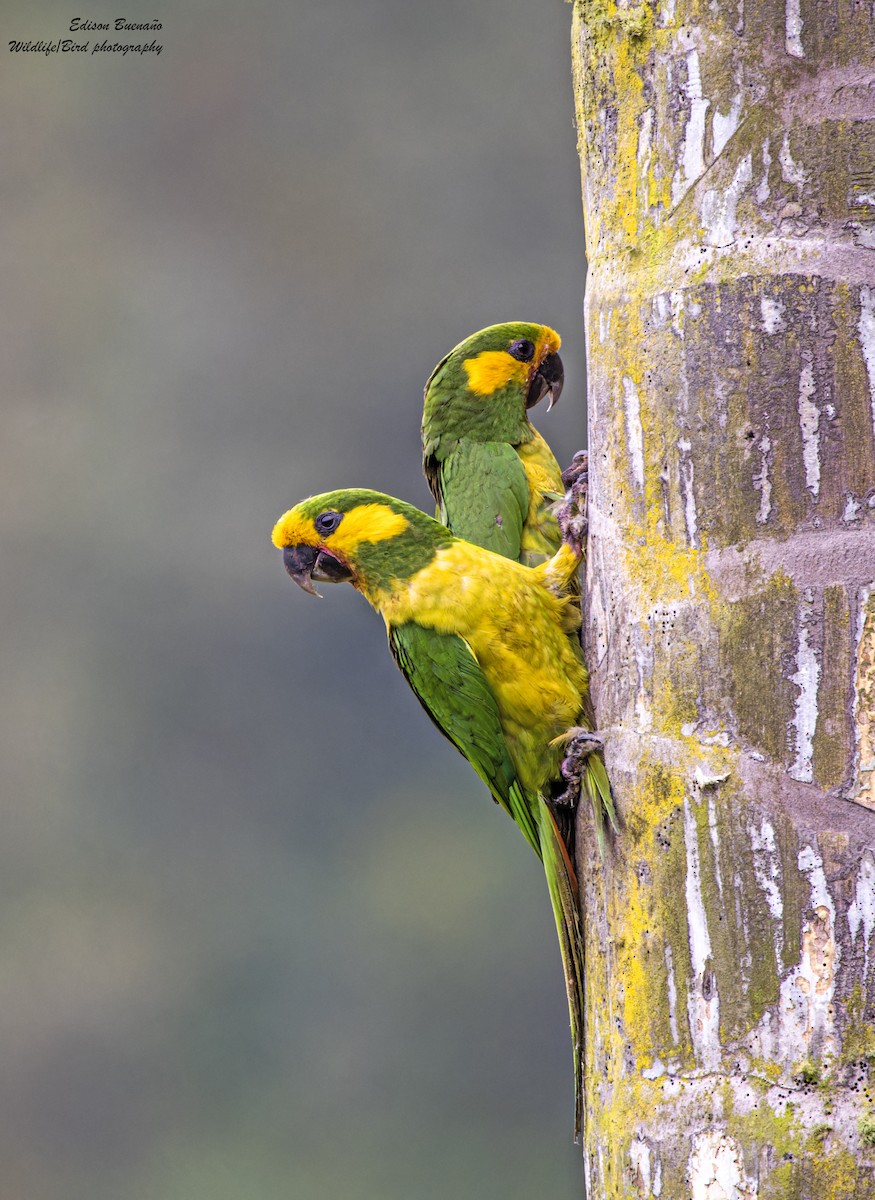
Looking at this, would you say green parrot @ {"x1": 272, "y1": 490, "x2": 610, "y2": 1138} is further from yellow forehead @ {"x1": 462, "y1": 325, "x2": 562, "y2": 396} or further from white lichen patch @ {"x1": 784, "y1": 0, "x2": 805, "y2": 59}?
white lichen patch @ {"x1": 784, "y1": 0, "x2": 805, "y2": 59}

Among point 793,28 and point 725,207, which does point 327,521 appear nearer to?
point 725,207

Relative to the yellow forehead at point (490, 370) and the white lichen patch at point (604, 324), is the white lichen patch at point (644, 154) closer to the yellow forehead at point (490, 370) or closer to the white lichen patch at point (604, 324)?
the white lichen patch at point (604, 324)

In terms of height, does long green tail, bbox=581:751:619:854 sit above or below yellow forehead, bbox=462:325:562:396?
below

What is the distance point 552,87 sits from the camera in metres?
14.1

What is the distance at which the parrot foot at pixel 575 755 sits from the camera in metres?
2.28

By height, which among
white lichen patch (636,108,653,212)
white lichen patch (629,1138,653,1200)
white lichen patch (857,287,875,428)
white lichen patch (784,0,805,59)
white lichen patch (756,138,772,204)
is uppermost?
white lichen patch (784,0,805,59)

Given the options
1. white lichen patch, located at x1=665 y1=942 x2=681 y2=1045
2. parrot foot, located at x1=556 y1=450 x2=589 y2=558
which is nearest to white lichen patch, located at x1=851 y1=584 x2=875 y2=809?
white lichen patch, located at x1=665 y1=942 x2=681 y2=1045

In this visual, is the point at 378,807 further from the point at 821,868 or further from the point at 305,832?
the point at 821,868

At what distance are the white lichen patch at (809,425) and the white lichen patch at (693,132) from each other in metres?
0.34

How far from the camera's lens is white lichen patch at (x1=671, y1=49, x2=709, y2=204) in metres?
2.06

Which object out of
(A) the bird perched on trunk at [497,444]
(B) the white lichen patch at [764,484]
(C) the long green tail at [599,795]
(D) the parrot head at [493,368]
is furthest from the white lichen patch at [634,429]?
(D) the parrot head at [493,368]

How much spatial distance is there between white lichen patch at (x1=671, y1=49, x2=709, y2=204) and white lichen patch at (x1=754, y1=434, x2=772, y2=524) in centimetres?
41

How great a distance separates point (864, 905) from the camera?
1832 millimetres

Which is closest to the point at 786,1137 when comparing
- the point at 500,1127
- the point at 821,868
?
the point at 821,868
